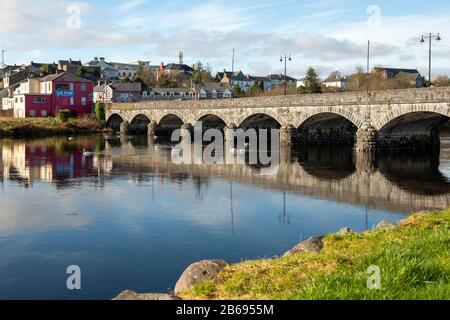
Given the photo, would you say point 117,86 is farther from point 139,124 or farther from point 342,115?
point 342,115

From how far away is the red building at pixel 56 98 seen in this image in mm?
87062

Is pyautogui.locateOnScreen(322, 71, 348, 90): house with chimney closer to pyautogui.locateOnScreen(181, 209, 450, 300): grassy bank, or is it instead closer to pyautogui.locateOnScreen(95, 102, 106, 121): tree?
pyautogui.locateOnScreen(95, 102, 106, 121): tree

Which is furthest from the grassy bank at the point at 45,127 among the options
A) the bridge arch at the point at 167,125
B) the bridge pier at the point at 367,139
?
the bridge pier at the point at 367,139

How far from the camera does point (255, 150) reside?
170 ft

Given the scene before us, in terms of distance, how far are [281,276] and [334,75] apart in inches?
5994

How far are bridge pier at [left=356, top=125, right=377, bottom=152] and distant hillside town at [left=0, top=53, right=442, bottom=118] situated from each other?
863 inches

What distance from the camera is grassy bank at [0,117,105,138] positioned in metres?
71.8

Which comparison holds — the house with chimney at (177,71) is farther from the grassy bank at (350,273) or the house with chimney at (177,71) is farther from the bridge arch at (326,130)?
the grassy bank at (350,273)

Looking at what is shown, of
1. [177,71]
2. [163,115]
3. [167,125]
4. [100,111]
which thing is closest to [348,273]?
[163,115]

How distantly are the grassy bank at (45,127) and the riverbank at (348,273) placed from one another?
219 feet

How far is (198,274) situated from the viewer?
419 inches

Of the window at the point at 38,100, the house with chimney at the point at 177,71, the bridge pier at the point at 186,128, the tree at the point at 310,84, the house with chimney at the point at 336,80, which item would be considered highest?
the house with chimney at the point at 177,71

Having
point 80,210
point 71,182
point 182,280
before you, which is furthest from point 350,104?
point 182,280
